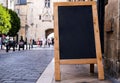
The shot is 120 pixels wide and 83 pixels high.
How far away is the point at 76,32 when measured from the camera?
7.69m

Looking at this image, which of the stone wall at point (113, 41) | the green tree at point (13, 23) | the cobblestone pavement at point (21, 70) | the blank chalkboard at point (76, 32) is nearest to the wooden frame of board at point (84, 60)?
the blank chalkboard at point (76, 32)

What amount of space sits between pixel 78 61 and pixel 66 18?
0.97 m

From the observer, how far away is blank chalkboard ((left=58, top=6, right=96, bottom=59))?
298 inches

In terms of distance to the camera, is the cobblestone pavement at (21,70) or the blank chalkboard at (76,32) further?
the cobblestone pavement at (21,70)

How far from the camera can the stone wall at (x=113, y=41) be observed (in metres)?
7.13

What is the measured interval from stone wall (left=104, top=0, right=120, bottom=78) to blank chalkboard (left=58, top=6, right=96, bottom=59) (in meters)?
0.42

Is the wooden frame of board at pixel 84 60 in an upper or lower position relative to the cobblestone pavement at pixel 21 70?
upper

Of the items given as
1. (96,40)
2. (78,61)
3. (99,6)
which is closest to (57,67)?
(78,61)

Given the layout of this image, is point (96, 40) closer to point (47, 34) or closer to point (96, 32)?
point (96, 32)

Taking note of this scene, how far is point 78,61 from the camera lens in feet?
A: 24.4

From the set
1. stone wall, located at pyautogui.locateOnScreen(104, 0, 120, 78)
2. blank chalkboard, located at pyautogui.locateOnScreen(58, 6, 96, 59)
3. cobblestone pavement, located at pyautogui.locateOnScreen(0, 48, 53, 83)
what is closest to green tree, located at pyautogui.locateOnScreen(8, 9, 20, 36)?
cobblestone pavement, located at pyautogui.locateOnScreen(0, 48, 53, 83)

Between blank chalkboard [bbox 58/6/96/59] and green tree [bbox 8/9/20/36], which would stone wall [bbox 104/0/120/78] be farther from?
green tree [bbox 8/9/20/36]

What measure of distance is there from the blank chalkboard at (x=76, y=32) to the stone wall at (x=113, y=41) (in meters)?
0.42

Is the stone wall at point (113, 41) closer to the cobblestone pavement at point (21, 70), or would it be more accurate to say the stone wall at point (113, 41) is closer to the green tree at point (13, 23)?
the cobblestone pavement at point (21, 70)
